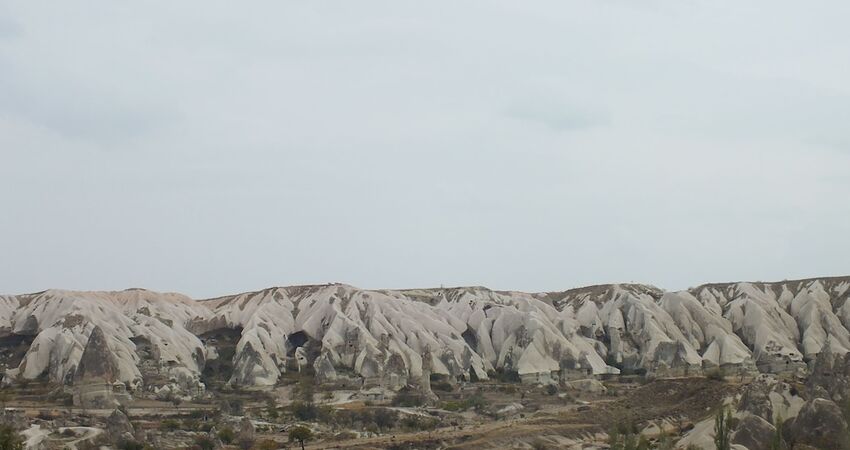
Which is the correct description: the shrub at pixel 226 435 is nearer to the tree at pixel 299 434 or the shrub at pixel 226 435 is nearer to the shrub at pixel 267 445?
the shrub at pixel 267 445

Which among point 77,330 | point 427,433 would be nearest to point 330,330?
point 77,330

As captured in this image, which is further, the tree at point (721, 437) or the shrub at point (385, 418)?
the shrub at point (385, 418)

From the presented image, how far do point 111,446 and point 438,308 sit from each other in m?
58.7

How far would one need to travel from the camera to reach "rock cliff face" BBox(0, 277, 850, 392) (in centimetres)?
8719

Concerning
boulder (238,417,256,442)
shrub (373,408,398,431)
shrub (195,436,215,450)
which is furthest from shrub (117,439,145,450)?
shrub (373,408,398,431)

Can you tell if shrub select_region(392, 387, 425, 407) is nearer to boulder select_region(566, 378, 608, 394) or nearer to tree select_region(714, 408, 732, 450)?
boulder select_region(566, 378, 608, 394)

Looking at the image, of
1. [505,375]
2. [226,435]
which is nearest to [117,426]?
[226,435]

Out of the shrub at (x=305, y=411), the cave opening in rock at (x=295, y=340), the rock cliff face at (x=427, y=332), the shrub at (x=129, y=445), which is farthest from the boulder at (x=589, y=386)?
the shrub at (x=129, y=445)

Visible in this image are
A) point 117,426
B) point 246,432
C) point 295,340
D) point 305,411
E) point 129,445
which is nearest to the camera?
point 129,445

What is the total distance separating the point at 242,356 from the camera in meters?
88.8

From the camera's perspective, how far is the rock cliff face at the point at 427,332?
3433 inches

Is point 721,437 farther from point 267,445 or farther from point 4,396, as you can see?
point 4,396

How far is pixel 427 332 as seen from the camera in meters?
98.0

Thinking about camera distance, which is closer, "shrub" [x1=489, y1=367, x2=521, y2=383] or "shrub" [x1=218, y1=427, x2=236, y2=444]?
"shrub" [x1=218, y1=427, x2=236, y2=444]
